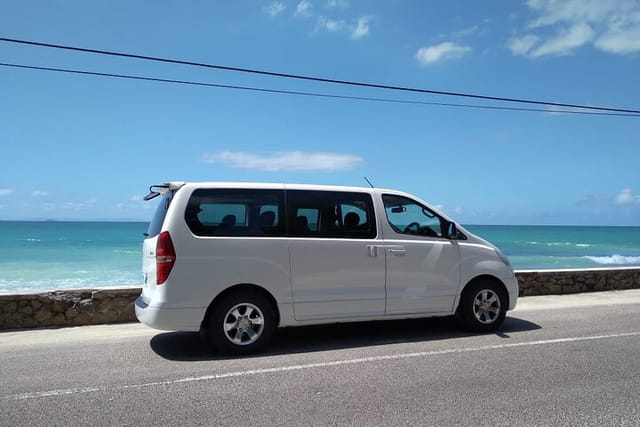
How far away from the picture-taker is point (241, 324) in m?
5.68

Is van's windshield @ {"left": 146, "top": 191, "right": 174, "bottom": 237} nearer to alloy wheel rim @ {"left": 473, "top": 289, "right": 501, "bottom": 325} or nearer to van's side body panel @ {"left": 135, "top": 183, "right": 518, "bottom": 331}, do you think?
van's side body panel @ {"left": 135, "top": 183, "right": 518, "bottom": 331}

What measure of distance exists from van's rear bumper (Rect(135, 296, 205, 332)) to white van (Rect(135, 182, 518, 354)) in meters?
0.01

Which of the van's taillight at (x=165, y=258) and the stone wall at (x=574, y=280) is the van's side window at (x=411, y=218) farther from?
the stone wall at (x=574, y=280)

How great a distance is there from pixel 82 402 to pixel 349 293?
3.10 m

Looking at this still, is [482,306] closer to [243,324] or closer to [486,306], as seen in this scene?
[486,306]

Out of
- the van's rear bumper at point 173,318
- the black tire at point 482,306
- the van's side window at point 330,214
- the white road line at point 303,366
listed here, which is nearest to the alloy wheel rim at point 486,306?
the black tire at point 482,306

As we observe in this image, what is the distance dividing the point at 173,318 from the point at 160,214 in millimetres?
1230

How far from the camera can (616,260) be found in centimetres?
4125

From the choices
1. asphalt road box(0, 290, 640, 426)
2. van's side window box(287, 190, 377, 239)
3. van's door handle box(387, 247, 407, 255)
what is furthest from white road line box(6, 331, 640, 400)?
van's side window box(287, 190, 377, 239)

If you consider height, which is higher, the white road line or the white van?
the white van

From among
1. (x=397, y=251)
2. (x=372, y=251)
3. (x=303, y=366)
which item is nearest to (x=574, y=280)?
(x=397, y=251)

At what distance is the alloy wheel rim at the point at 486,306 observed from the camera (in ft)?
22.3

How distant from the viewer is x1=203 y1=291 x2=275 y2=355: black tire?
556 centimetres

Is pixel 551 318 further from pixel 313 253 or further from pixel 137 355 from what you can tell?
pixel 137 355
